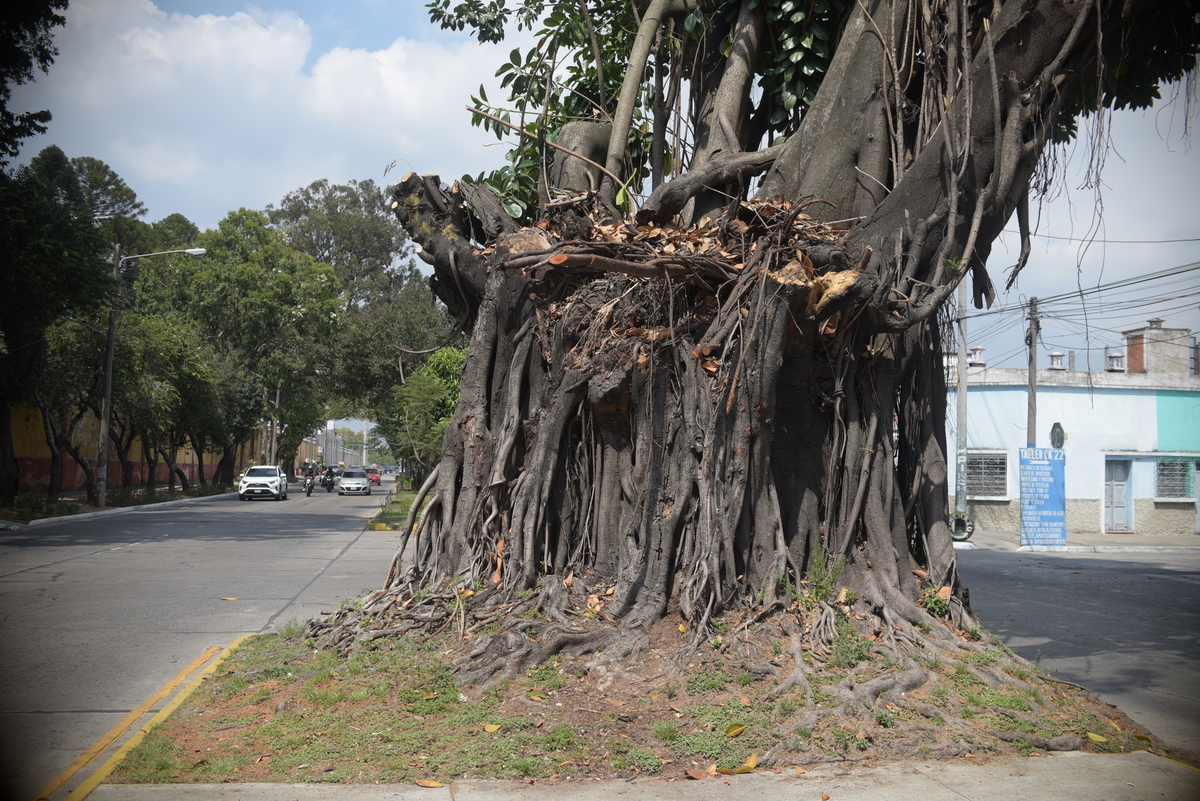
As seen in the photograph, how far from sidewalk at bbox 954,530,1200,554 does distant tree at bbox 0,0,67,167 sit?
72.8ft

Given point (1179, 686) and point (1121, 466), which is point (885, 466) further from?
point (1121, 466)

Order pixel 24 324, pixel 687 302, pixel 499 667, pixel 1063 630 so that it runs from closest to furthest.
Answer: pixel 499 667, pixel 687 302, pixel 1063 630, pixel 24 324

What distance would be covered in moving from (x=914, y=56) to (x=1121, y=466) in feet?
83.4

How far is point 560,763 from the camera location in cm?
493

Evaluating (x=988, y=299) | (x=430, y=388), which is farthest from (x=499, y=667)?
(x=430, y=388)

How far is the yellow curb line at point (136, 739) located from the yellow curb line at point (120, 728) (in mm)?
114

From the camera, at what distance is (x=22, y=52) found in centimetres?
1470

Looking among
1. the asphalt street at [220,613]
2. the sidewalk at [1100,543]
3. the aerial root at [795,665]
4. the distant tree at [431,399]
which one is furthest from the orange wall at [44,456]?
the sidewalk at [1100,543]

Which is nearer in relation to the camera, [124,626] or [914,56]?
[914,56]

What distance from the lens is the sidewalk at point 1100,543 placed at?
22953mm

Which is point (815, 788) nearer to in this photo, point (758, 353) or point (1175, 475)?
point (758, 353)

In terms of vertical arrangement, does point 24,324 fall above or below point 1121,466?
above

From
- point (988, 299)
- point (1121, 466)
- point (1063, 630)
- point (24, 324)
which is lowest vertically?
point (1063, 630)

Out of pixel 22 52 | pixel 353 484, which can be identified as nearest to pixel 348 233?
pixel 353 484
